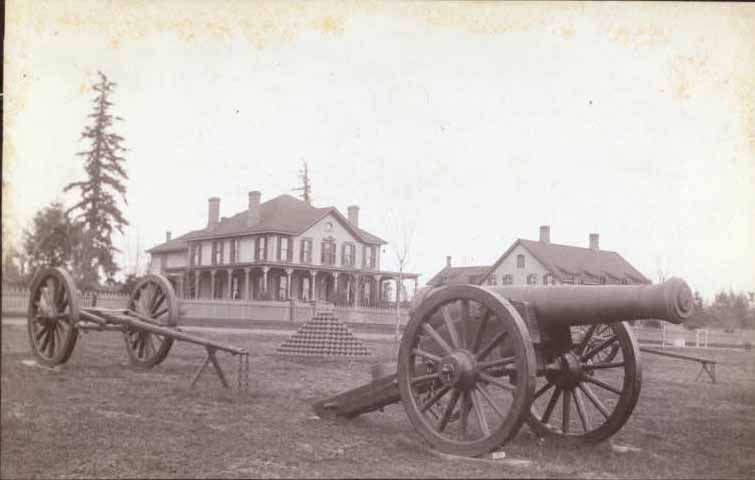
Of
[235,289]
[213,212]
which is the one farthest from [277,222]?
[235,289]

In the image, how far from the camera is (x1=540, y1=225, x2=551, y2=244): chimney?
7.50 metres

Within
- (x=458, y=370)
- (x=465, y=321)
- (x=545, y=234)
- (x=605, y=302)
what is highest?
(x=545, y=234)

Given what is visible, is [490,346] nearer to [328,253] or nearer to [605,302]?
[605,302]

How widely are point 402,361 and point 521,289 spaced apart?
1.24m

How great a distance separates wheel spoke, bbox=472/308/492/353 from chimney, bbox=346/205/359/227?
1.92m

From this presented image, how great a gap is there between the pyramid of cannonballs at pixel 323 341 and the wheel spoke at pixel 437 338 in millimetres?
2847

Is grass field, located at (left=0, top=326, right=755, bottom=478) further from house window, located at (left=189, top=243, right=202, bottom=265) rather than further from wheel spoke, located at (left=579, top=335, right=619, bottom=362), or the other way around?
house window, located at (left=189, top=243, right=202, bottom=265)

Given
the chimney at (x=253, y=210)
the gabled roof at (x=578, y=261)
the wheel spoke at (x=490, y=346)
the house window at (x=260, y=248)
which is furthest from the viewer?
the house window at (x=260, y=248)

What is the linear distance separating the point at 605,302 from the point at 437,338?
1.42 meters

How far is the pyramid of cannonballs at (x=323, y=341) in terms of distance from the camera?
30.3 ft

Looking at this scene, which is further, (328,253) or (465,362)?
(328,253)

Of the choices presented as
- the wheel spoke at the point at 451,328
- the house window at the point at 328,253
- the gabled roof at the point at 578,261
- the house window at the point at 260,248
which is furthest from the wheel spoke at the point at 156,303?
the wheel spoke at the point at 451,328

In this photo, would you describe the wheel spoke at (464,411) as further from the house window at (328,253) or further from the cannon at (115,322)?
the cannon at (115,322)

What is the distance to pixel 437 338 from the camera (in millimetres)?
5902
